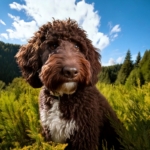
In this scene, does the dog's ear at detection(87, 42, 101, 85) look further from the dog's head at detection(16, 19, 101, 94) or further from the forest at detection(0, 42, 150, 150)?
the forest at detection(0, 42, 150, 150)

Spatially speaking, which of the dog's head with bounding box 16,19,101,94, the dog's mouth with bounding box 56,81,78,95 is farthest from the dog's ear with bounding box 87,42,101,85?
the dog's mouth with bounding box 56,81,78,95

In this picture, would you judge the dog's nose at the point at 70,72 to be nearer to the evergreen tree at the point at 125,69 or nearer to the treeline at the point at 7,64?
the evergreen tree at the point at 125,69

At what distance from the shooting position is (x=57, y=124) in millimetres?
2688

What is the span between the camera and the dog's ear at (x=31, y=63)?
10.1ft

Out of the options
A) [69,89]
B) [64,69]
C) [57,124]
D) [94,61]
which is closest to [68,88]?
[69,89]

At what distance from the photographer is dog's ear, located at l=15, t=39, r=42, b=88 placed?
3.06 meters

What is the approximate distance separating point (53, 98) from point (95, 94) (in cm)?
54

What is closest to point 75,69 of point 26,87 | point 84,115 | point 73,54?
point 73,54

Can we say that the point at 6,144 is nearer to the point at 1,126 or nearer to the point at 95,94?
the point at 1,126

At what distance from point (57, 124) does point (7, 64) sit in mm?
123050

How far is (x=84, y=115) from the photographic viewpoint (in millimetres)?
2650

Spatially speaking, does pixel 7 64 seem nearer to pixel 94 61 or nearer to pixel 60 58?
pixel 94 61

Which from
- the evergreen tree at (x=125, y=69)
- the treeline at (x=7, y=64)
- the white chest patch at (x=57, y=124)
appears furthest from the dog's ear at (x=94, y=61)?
the treeline at (x=7, y=64)

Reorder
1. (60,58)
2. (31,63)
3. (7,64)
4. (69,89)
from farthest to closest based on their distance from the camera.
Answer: (7,64) < (31,63) < (69,89) < (60,58)
